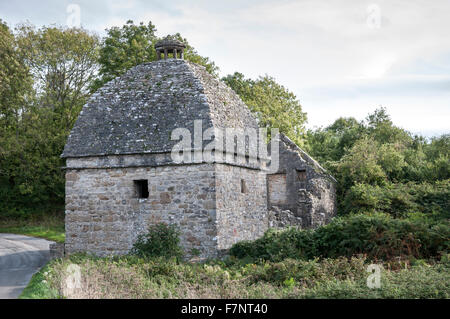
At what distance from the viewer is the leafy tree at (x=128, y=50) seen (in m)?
27.1

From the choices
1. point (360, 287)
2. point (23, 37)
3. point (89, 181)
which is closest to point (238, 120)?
point (89, 181)

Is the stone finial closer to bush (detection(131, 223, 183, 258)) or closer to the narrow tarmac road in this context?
bush (detection(131, 223, 183, 258))

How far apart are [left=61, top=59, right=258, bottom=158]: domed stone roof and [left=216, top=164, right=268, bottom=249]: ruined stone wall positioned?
1746 millimetres

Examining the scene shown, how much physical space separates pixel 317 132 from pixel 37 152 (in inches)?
878

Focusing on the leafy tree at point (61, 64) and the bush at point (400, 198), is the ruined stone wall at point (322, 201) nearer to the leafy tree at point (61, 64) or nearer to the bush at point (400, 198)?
the bush at point (400, 198)

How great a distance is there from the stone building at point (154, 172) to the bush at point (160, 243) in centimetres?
24

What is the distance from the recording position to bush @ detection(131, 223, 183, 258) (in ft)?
48.5

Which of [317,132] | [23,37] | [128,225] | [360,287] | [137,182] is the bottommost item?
[360,287]

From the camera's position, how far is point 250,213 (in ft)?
56.7

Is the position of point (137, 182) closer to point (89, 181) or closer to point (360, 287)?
point (89, 181)

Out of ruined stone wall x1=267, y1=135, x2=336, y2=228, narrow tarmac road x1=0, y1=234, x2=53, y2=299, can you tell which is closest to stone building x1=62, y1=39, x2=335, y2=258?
narrow tarmac road x1=0, y1=234, x2=53, y2=299

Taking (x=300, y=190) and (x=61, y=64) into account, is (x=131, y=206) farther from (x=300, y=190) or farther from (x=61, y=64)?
(x=61, y=64)

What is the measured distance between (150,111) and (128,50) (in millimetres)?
12375

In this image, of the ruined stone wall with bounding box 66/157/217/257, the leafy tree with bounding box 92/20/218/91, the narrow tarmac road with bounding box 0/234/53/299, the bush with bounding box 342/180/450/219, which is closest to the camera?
the narrow tarmac road with bounding box 0/234/53/299
